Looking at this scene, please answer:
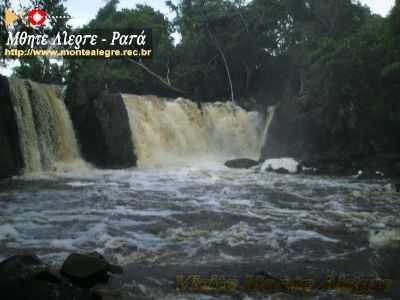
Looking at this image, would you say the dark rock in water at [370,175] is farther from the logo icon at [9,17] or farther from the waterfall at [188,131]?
the logo icon at [9,17]

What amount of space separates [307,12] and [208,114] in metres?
10.8

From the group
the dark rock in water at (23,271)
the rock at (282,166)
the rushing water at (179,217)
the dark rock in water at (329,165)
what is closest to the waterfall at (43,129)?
the rushing water at (179,217)

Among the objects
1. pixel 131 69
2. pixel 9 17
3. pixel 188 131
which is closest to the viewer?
pixel 9 17

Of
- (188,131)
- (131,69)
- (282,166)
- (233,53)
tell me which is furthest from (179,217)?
(131,69)

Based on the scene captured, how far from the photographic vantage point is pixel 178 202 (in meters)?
10.5

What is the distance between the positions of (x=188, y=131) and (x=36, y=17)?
16.2m

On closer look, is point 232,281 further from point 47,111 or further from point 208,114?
point 208,114

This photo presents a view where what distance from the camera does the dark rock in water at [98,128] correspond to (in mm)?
17891

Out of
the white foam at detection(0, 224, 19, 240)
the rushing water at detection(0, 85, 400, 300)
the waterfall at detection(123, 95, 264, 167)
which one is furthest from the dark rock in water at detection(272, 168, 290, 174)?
the white foam at detection(0, 224, 19, 240)

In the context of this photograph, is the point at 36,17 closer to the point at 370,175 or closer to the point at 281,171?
the point at 281,171

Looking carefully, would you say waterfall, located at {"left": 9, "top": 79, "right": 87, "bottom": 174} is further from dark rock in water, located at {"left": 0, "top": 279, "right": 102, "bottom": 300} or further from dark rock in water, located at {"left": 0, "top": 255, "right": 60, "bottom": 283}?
dark rock in water, located at {"left": 0, "top": 279, "right": 102, "bottom": 300}

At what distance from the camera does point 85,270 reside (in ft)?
16.0

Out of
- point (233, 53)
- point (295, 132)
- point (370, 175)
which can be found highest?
point (233, 53)

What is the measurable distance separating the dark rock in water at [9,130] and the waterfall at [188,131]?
5248 millimetres
